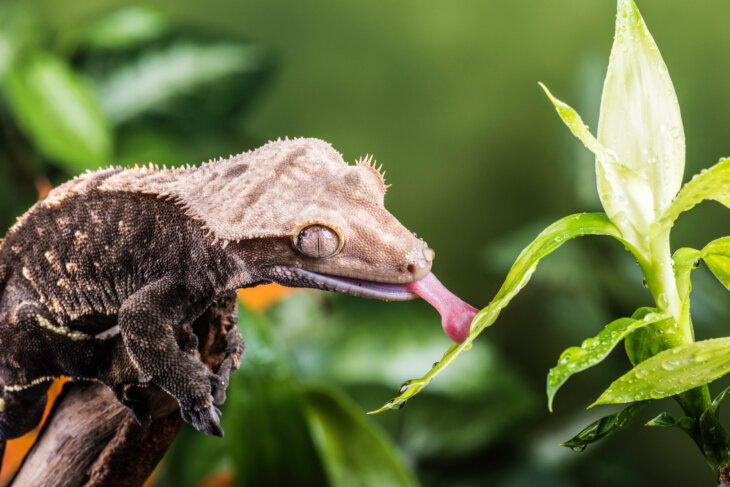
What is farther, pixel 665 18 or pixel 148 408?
pixel 665 18

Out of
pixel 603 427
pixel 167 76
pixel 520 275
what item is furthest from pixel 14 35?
pixel 603 427

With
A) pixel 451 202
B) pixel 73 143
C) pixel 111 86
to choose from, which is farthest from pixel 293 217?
pixel 451 202

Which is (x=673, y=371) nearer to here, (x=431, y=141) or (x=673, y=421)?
(x=673, y=421)

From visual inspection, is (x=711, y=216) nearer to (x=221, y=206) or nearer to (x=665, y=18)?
(x=665, y=18)

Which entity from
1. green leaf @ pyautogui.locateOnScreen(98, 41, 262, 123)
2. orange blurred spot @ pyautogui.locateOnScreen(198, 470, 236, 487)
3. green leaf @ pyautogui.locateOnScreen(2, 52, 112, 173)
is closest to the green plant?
orange blurred spot @ pyautogui.locateOnScreen(198, 470, 236, 487)

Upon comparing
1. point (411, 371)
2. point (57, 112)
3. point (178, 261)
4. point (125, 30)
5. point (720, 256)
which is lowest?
point (720, 256)

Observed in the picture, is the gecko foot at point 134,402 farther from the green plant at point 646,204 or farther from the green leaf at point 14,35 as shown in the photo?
the green leaf at point 14,35

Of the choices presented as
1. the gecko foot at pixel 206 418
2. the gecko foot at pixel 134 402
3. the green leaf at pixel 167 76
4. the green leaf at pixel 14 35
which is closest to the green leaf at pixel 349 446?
the gecko foot at pixel 134 402
